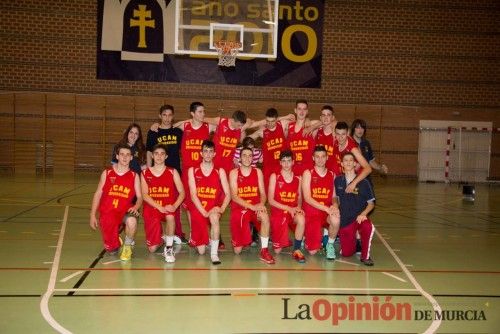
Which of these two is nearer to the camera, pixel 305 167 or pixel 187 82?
pixel 305 167

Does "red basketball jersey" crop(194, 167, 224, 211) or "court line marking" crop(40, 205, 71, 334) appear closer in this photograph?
"court line marking" crop(40, 205, 71, 334)

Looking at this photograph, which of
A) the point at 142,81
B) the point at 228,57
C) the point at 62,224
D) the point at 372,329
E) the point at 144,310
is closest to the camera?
the point at 372,329

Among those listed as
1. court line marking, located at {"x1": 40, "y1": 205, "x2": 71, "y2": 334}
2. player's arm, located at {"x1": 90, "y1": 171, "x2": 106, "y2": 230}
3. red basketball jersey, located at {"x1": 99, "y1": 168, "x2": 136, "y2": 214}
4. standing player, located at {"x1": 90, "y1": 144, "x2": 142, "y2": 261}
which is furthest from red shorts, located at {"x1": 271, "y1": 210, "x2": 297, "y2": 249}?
court line marking, located at {"x1": 40, "y1": 205, "x2": 71, "y2": 334}

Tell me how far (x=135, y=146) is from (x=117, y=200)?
3.41 ft

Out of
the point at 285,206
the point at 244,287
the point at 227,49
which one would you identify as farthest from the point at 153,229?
the point at 227,49

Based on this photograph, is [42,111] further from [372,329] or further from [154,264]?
[372,329]

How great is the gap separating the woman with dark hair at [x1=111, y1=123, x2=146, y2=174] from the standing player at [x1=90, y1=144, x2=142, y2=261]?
52cm

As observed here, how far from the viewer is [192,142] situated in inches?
275

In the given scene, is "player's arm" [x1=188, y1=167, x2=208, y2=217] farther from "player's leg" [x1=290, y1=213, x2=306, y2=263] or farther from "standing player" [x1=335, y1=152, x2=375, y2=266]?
"standing player" [x1=335, y1=152, x2=375, y2=266]

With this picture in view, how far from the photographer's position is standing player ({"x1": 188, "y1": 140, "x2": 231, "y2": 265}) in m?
6.03

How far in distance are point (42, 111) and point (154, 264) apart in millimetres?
11962

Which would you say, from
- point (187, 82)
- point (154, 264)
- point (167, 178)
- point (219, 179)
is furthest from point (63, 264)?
point (187, 82)

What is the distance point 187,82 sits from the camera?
15914 mm

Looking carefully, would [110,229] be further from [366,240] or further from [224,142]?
[366,240]
